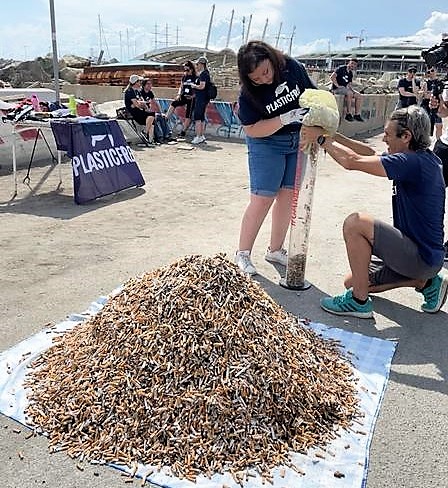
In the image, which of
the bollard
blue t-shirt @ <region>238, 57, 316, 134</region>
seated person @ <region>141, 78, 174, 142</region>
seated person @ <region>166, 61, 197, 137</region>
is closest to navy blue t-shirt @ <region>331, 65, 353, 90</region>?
seated person @ <region>166, 61, 197, 137</region>

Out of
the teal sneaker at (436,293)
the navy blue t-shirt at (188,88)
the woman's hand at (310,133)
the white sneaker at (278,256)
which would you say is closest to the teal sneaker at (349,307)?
the teal sneaker at (436,293)

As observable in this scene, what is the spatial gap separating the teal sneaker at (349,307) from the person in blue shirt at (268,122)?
31.4 inches

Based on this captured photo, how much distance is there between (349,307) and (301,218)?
0.72 metres

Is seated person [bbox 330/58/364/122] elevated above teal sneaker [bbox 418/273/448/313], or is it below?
above

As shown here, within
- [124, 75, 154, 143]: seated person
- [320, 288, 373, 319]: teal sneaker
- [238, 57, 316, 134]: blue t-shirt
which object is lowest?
[320, 288, 373, 319]: teal sneaker

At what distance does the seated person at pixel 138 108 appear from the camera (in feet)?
36.6

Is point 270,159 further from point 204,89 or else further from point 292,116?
point 204,89

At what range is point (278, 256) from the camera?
4.77 meters

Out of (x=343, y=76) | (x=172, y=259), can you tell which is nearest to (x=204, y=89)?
(x=343, y=76)

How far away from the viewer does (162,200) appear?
699 centimetres

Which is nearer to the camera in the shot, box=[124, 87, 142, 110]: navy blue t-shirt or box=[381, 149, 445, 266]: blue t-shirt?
box=[381, 149, 445, 266]: blue t-shirt

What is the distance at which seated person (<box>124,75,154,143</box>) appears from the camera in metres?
11.1

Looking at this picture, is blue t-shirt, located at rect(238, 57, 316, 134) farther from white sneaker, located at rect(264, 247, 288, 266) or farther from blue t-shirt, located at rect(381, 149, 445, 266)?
white sneaker, located at rect(264, 247, 288, 266)

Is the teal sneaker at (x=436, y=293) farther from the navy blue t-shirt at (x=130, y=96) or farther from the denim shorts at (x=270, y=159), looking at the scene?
the navy blue t-shirt at (x=130, y=96)
